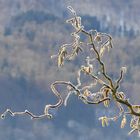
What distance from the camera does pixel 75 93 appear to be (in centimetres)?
188

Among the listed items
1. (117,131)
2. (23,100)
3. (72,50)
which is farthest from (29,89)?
(72,50)

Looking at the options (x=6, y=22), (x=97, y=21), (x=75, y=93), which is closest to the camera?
(x=75, y=93)

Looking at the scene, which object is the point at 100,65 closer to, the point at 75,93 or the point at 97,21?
the point at 75,93

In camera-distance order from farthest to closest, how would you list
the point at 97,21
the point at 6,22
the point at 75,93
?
1. the point at 6,22
2. the point at 97,21
3. the point at 75,93

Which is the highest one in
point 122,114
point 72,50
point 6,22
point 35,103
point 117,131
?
point 6,22

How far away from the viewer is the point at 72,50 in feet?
6.54

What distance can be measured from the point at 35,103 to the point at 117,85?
62.6 meters

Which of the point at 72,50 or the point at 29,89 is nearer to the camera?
the point at 72,50

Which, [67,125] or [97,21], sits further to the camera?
[67,125]

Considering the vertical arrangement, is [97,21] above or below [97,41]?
above

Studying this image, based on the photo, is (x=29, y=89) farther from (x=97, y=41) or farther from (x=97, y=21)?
(x=97, y=41)

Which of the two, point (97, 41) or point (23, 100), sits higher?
point (23, 100)

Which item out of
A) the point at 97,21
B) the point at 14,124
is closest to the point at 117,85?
the point at 97,21

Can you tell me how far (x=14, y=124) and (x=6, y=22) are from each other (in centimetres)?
905
